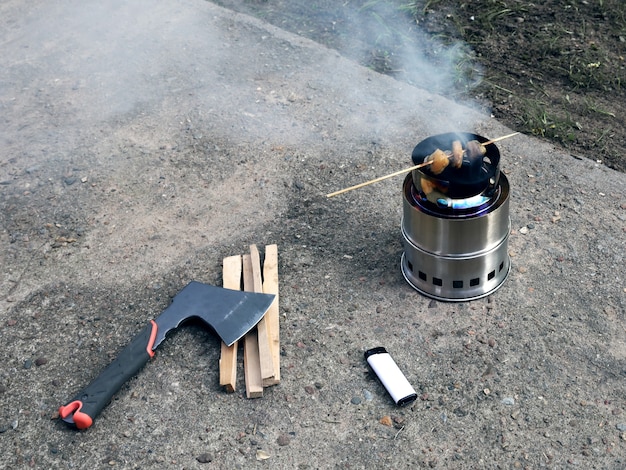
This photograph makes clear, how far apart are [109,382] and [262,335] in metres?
0.95

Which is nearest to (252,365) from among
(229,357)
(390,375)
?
(229,357)

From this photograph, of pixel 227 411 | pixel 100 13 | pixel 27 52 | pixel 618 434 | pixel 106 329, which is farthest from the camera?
pixel 100 13

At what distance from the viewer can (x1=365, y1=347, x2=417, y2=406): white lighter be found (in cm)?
385

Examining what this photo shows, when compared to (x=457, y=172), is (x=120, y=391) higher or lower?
lower

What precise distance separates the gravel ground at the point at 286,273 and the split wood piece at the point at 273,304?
78 mm

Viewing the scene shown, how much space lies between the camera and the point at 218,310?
431 cm

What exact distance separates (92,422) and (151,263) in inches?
55.4

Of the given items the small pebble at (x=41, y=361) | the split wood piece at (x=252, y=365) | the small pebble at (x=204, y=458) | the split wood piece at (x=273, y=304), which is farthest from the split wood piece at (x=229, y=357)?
the small pebble at (x=41, y=361)

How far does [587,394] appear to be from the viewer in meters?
3.85

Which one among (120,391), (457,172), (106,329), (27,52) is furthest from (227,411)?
(27,52)

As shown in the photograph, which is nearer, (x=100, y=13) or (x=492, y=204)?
(x=492, y=204)

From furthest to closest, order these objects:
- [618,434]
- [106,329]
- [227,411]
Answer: [106,329] → [227,411] → [618,434]

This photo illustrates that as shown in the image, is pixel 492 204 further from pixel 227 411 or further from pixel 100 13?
pixel 100 13

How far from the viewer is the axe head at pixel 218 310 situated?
4.19m
